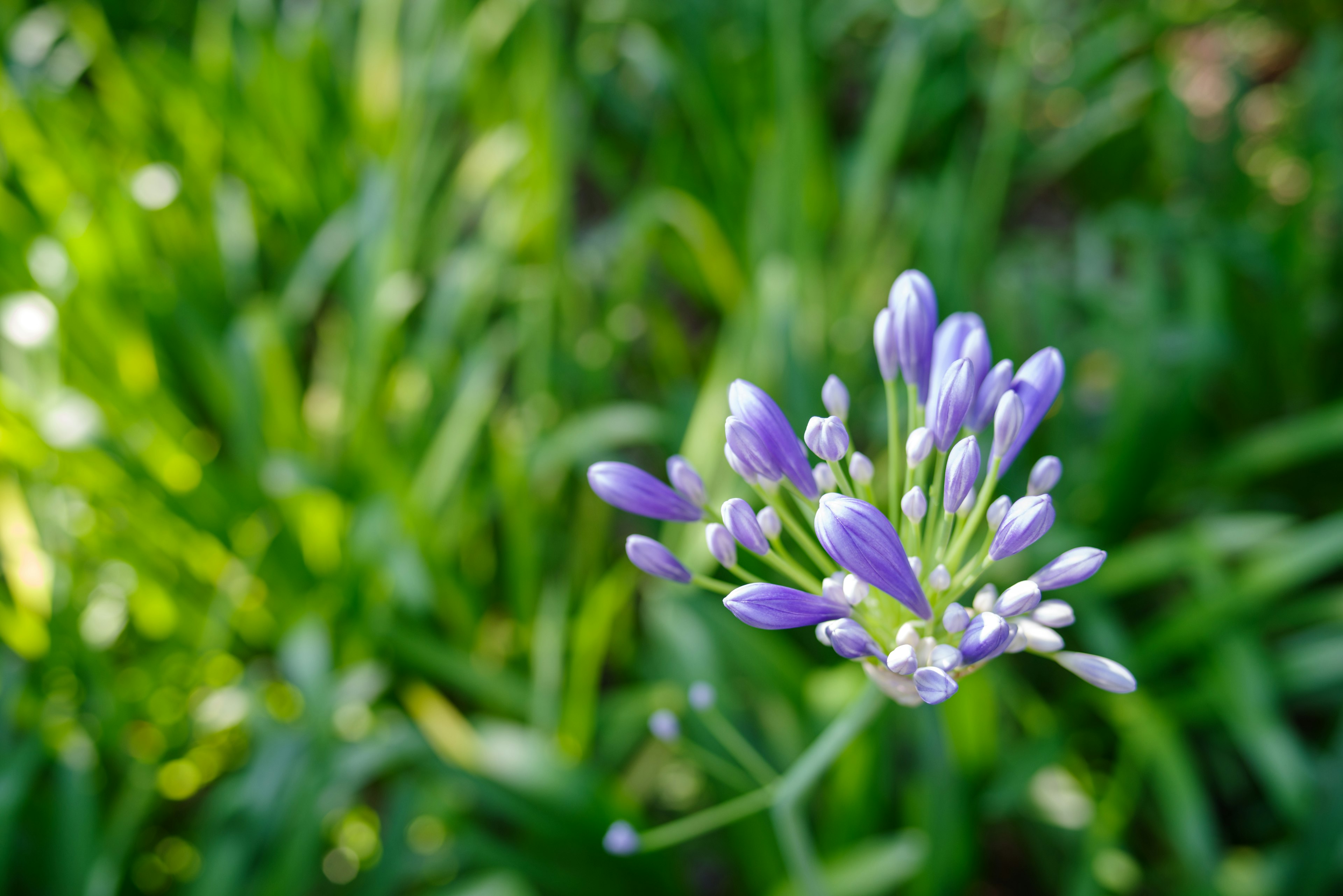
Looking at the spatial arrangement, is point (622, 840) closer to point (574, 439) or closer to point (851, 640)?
point (851, 640)

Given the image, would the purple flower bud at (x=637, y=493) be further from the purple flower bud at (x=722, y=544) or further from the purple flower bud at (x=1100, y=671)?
the purple flower bud at (x=1100, y=671)

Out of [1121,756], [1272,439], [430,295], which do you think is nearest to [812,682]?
[1121,756]

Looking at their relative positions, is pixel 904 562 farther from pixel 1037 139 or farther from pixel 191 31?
pixel 191 31

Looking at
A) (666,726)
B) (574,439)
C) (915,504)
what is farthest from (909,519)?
(574,439)

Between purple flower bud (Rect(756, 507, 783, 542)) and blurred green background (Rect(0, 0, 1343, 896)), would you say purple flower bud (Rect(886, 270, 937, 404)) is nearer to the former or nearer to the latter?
purple flower bud (Rect(756, 507, 783, 542))

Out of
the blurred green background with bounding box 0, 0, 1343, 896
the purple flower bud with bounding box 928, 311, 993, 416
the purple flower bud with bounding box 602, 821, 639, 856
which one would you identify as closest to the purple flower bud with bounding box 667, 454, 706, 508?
the purple flower bud with bounding box 928, 311, 993, 416

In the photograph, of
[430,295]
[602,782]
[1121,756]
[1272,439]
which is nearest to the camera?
[602,782]

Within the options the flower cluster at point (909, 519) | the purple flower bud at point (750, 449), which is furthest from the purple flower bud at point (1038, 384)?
the purple flower bud at point (750, 449)
